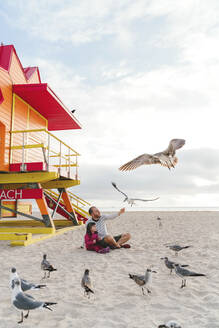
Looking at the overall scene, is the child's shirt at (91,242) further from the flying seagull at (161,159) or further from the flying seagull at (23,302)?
the flying seagull at (23,302)

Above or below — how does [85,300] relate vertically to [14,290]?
below

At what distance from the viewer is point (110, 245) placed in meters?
8.37

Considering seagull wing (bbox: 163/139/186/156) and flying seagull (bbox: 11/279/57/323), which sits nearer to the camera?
flying seagull (bbox: 11/279/57/323)

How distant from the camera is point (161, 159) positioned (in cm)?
427

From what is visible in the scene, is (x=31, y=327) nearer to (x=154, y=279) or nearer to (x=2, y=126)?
(x=154, y=279)

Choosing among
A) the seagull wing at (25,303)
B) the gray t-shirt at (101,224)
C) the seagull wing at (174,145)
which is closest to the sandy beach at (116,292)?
the seagull wing at (25,303)

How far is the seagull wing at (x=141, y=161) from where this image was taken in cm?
437

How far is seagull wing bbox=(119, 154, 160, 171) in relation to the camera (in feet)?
14.3

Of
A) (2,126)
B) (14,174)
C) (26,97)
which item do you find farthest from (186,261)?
(26,97)

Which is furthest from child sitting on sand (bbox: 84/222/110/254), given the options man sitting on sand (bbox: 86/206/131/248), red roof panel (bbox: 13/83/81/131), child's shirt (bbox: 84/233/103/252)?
red roof panel (bbox: 13/83/81/131)

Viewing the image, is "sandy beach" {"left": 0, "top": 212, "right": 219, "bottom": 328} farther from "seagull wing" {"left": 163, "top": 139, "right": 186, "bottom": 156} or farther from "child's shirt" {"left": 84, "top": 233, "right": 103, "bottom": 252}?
"seagull wing" {"left": 163, "top": 139, "right": 186, "bottom": 156}

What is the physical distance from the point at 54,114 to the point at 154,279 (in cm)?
1193

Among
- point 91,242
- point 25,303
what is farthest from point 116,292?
point 91,242

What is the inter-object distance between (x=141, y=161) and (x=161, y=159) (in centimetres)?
34
